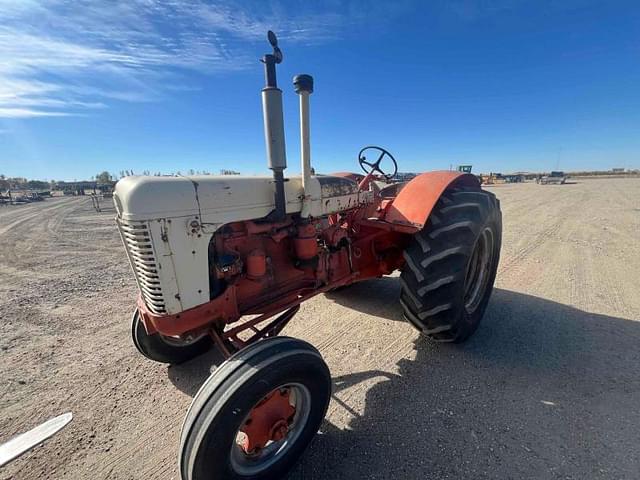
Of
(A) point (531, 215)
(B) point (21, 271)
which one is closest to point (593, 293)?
(A) point (531, 215)

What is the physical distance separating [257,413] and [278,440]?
219 millimetres

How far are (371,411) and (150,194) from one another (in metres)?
1.91

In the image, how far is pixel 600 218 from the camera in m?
8.57

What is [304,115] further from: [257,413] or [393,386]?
[393,386]

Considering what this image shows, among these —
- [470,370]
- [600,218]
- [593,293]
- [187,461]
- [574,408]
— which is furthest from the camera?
[600,218]

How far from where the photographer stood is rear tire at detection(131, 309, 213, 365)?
7.77ft

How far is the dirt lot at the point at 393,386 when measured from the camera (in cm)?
173

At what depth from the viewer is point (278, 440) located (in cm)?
169

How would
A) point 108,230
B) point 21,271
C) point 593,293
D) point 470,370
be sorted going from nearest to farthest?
point 470,370, point 593,293, point 21,271, point 108,230

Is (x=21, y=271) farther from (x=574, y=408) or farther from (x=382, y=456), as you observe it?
(x=574, y=408)

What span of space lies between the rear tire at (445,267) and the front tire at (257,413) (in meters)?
1.11

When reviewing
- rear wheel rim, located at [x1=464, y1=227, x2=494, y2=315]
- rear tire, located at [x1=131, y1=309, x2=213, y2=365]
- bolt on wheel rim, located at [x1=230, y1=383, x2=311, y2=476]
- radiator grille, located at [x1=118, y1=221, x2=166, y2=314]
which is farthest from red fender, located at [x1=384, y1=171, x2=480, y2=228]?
rear tire, located at [x1=131, y1=309, x2=213, y2=365]

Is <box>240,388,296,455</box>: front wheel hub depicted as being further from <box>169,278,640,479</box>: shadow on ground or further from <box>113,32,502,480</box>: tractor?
<box>169,278,640,479</box>: shadow on ground

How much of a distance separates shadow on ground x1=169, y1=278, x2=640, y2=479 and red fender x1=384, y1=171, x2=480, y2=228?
3.87ft
